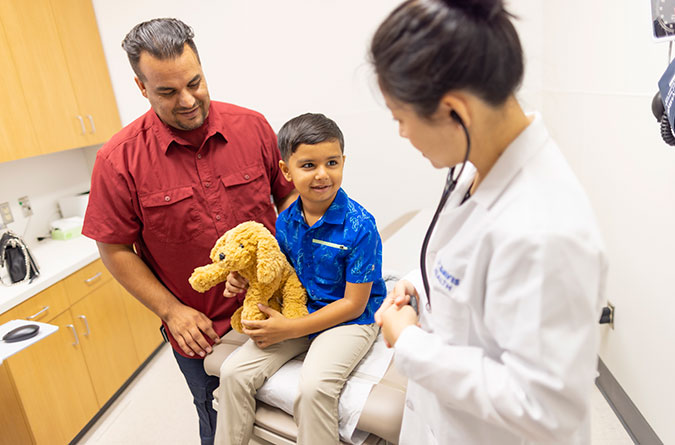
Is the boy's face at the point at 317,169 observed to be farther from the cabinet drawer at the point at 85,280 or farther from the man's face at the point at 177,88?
the cabinet drawer at the point at 85,280

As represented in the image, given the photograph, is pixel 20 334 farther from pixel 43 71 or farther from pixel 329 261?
pixel 43 71

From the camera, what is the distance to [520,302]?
626 millimetres

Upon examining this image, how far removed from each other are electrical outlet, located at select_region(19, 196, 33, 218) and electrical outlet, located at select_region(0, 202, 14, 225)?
0.29ft

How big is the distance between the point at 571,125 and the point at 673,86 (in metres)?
1.23

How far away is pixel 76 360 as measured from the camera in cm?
231

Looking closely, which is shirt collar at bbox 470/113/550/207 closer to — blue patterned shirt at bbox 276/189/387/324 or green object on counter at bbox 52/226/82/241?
blue patterned shirt at bbox 276/189/387/324

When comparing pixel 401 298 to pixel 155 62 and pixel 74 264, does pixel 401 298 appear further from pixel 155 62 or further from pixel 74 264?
pixel 74 264

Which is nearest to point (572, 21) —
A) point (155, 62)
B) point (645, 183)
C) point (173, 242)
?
point (645, 183)

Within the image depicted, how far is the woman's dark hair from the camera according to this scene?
0.62 m

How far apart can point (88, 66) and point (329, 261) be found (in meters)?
2.47

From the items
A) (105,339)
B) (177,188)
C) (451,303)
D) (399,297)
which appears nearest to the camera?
(451,303)

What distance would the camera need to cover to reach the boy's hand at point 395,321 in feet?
2.73

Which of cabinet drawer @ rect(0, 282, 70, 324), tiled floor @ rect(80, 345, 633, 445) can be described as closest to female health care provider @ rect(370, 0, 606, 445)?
tiled floor @ rect(80, 345, 633, 445)

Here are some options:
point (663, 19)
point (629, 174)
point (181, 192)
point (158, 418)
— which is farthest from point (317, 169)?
point (158, 418)
